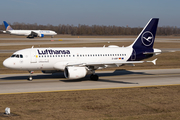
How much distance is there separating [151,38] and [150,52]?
2.51 m

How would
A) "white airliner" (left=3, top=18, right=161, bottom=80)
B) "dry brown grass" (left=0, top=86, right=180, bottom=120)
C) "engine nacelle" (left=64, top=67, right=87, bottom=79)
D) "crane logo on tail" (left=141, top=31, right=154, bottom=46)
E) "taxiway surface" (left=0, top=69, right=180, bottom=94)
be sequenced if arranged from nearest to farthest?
"dry brown grass" (left=0, top=86, right=180, bottom=120) < "taxiway surface" (left=0, top=69, right=180, bottom=94) < "engine nacelle" (left=64, top=67, right=87, bottom=79) < "white airliner" (left=3, top=18, right=161, bottom=80) < "crane logo on tail" (left=141, top=31, right=154, bottom=46)

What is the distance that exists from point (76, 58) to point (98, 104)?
42.2 ft

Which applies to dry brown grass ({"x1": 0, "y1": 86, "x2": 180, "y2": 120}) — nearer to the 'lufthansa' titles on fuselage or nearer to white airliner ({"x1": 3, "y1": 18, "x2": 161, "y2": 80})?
white airliner ({"x1": 3, "y1": 18, "x2": 161, "y2": 80})

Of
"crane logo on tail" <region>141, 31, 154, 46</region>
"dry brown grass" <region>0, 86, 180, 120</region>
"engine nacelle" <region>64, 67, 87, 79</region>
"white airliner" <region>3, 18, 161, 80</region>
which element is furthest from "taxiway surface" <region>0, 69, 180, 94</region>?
"crane logo on tail" <region>141, 31, 154, 46</region>

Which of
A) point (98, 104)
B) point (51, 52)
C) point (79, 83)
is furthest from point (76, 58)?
point (98, 104)

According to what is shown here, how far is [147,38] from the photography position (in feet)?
121

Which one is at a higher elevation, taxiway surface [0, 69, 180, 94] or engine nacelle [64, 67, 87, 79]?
engine nacelle [64, 67, 87, 79]

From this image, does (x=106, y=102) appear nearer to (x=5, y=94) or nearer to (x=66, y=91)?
(x=66, y=91)

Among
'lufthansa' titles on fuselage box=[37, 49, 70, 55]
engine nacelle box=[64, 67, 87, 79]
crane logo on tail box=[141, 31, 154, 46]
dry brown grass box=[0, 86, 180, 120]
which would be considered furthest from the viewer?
crane logo on tail box=[141, 31, 154, 46]

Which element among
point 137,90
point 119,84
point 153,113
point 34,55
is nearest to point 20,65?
point 34,55

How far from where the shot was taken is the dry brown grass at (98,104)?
17500 mm

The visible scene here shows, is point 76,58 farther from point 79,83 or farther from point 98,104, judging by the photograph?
point 98,104

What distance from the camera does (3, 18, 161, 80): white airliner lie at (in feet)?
98.7

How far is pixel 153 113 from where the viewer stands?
18.3m
